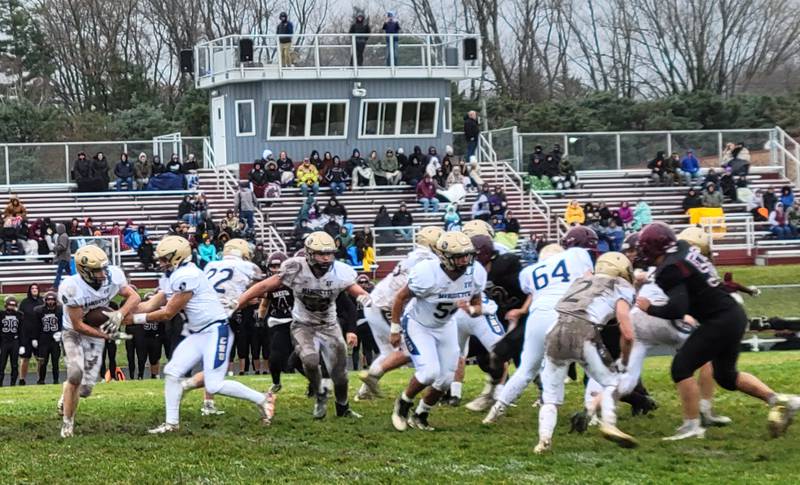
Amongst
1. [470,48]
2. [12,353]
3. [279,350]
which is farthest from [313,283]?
[470,48]

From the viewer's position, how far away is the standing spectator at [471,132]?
37.4 m

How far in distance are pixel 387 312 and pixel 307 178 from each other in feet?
63.3

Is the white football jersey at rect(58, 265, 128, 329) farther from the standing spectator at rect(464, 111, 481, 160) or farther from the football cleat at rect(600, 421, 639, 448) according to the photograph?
the standing spectator at rect(464, 111, 481, 160)

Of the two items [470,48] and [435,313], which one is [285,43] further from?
[435,313]

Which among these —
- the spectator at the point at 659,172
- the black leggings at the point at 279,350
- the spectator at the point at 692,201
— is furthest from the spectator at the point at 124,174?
the black leggings at the point at 279,350

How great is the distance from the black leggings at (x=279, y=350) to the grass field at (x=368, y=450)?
0.77m

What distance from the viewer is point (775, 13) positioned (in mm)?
63312

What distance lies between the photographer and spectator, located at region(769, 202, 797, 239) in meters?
33.4

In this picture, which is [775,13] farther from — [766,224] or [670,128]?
[766,224]

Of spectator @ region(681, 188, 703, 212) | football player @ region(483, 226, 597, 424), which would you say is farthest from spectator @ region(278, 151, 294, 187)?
football player @ region(483, 226, 597, 424)

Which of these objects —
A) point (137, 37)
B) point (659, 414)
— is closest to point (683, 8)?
point (137, 37)

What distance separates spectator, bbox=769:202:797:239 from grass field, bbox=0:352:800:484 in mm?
19865

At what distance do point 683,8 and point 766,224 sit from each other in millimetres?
29699

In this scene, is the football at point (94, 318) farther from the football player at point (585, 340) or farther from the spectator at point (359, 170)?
the spectator at point (359, 170)
